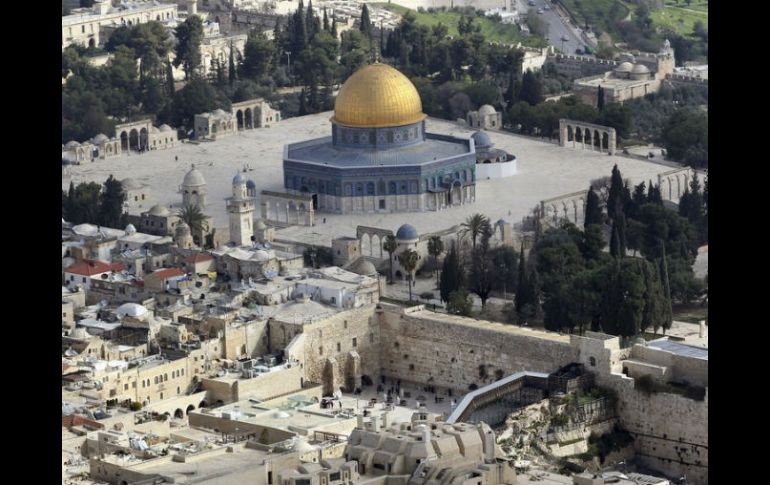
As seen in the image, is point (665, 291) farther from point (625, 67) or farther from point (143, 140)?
point (625, 67)

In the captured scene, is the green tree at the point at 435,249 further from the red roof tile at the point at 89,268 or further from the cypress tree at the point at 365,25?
the cypress tree at the point at 365,25

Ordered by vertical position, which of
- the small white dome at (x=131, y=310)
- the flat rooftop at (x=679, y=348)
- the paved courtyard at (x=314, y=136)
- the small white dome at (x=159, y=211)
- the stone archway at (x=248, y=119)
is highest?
the flat rooftop at (x=679, y=348)

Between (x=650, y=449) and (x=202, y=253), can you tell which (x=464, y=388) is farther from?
(x=202, y=253)

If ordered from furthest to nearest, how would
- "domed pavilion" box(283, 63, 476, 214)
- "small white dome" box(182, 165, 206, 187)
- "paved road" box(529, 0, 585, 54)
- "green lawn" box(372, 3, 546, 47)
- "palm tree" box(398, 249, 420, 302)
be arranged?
"paved road" box(529, 0, 585, 54), "green lawn" box(372, 3, 546, 47), "domed pavilion" box(283, 63, 476, 214), "small white dome" box(182, 165, 206, 187), "palm tree" box(398, 249, 420, 302)

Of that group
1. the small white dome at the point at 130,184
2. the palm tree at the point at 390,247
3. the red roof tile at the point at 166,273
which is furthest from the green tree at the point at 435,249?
the small white dome at the point at 130,184

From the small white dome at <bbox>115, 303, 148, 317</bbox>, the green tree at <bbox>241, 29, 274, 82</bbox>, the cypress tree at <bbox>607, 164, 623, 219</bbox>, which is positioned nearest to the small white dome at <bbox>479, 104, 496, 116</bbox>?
the green tree at <bbox>241, 29, 274, 82</bbox>

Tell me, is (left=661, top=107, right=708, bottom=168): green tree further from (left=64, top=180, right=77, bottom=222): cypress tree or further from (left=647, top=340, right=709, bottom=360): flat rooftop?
(left=647, top=340, right=709, bottom=360): flat rooftop

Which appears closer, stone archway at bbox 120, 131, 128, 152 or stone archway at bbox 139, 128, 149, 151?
stone archway at bbox 139, 128, 149, 151
